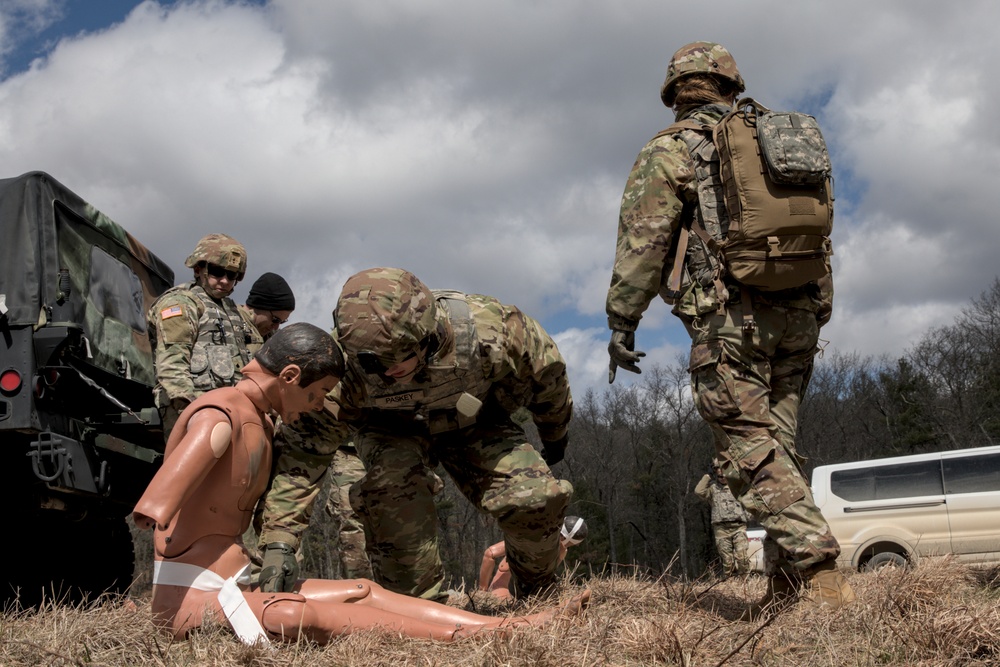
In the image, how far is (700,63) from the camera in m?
4.19

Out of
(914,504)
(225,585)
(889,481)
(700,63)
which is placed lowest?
(914,504)

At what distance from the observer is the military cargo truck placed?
4863 millimetres

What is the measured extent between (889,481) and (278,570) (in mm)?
8828

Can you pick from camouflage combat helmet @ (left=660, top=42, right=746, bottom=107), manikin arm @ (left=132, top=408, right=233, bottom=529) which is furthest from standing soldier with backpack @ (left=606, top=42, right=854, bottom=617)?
manikin arm @ (left=132, top=408, right=233, bottom=529)

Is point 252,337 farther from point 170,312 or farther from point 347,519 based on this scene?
point 347,519

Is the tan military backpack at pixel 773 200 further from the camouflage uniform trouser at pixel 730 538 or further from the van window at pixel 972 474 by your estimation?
the van window at pixel 972 474

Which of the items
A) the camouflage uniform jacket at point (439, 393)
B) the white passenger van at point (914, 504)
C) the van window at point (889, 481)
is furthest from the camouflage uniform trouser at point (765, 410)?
the van window at point (889, 481)

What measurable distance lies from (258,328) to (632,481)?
3478cm

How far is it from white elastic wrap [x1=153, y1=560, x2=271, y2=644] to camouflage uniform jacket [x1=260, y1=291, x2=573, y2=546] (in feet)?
1.70

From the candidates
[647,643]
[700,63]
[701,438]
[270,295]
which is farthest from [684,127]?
[701,438]

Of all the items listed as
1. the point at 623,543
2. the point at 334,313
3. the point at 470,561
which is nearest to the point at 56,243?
the point at 334,313

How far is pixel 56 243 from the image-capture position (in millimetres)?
5582

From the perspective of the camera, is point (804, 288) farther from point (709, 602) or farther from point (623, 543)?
point (623, 543)

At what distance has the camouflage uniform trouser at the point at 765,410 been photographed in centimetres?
345
